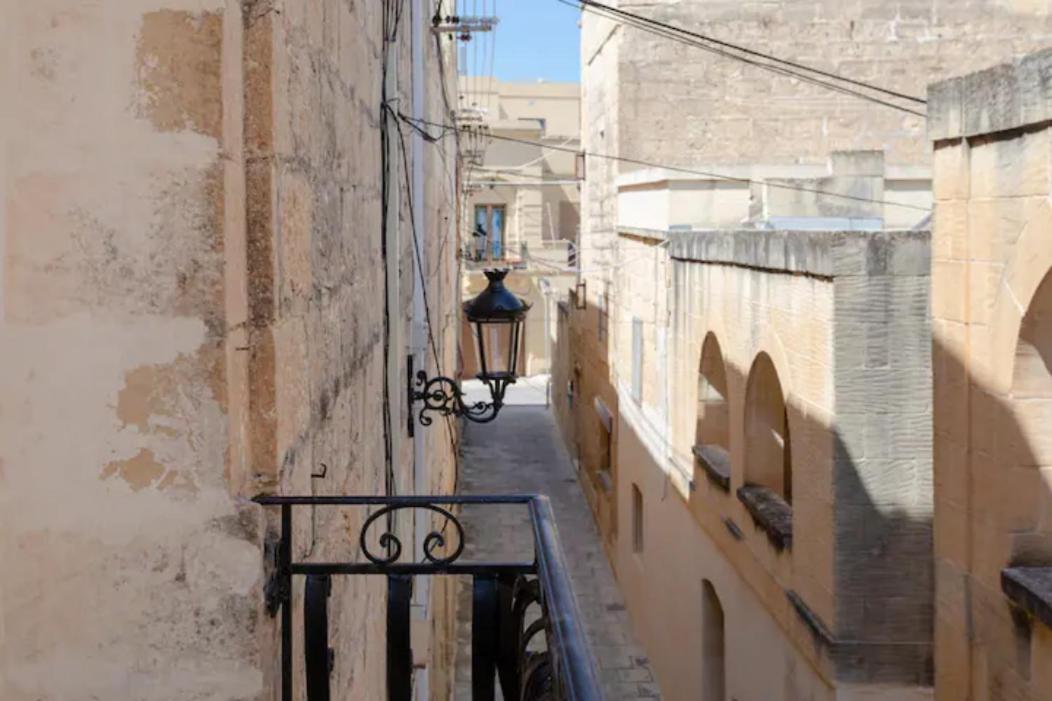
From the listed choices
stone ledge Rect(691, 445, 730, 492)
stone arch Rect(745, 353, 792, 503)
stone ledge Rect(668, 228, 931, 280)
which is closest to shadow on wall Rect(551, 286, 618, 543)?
stone ledge Rect(691, 445, 730, 492)

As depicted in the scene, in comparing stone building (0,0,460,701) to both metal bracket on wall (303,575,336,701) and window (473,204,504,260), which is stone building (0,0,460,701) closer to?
metal bracket on wall (303,575,336,701)

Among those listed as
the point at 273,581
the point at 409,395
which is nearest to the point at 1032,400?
the point at 409,395

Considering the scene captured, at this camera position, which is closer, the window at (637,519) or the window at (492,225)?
the window at (637,519)

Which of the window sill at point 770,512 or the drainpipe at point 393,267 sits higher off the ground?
the drainpipe at point 393,267

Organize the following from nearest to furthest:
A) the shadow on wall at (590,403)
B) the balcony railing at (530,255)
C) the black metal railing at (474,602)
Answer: the black metal railing at (474,602) → the shadow on wall at (590,403) → the balcony railing at (530,255)

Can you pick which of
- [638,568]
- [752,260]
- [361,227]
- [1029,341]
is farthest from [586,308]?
[361,227]

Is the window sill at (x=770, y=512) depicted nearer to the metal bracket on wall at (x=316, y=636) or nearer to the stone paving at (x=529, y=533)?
the stone paving at (x=529, y=533)

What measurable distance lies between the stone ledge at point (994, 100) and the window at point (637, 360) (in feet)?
26.7

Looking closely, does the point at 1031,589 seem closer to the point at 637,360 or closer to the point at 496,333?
the point at 496,333

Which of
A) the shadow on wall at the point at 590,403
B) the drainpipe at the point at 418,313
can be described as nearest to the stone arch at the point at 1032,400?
the drainpipe at the point at 418,313

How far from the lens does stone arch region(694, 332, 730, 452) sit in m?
10.7

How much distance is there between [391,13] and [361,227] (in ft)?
5.86

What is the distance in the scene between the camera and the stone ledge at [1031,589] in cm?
487

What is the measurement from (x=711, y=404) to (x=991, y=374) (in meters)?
5.25
